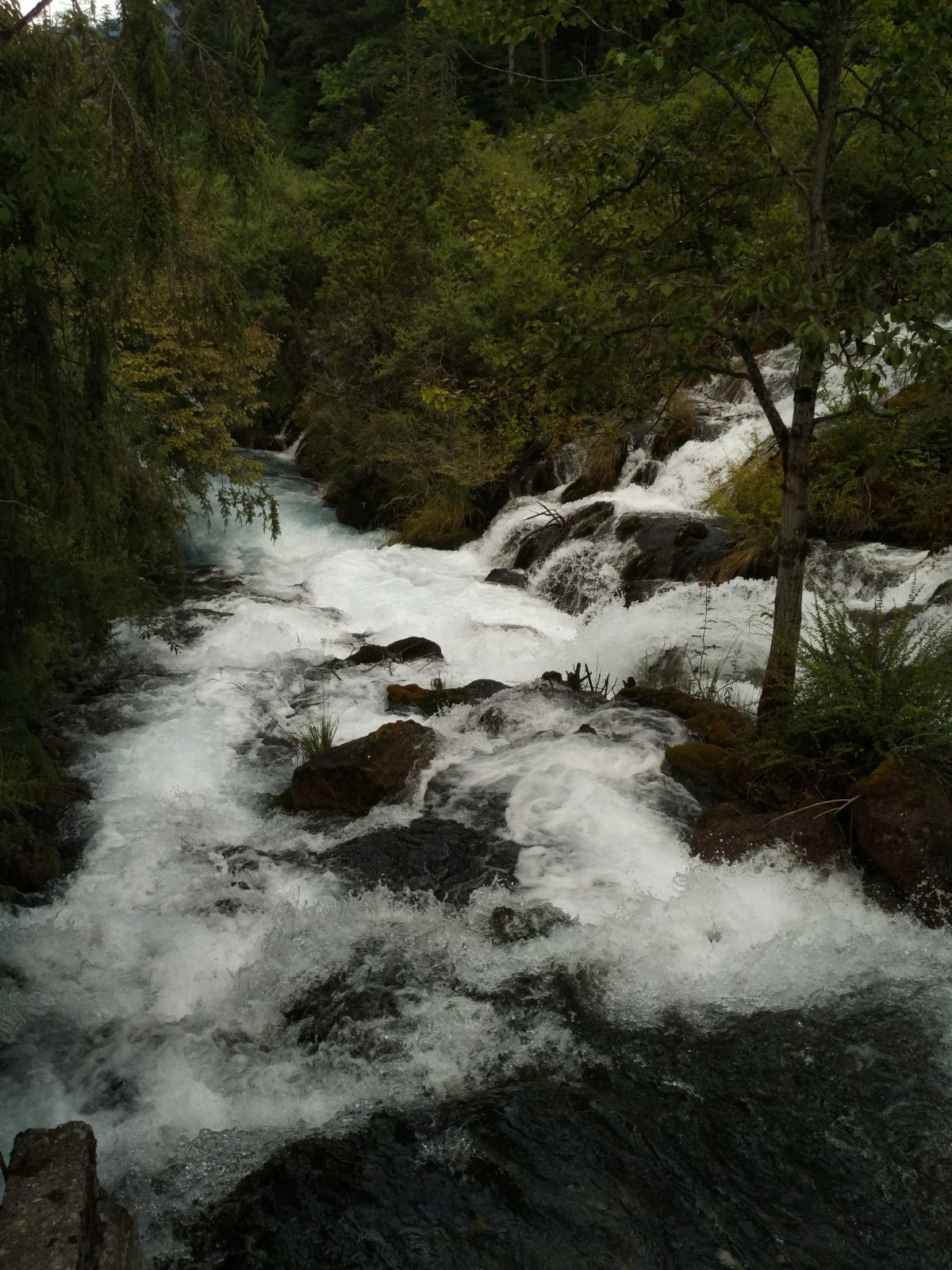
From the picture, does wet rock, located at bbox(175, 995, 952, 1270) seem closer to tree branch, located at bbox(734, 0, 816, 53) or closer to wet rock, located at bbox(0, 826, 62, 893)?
wet rock, located at bbox(0, 826, 62, 893)

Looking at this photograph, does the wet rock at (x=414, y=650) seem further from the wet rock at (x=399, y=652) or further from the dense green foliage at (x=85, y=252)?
the dense green foliage at (x=85, y=252)

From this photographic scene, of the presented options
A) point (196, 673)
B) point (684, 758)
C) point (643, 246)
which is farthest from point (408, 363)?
point (684, 758)

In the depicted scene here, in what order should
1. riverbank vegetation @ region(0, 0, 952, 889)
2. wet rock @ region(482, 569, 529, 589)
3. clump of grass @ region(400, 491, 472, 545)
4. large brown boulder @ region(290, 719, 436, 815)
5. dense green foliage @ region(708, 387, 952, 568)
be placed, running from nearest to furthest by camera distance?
riverbank vegetation @ region(0, 0, 952, 889) → large brown boulder @ region(290, 719, 436, 815) → dense green foliage @ region(708, 387, 952, 568) → wet rock @ region(482, 569, 529, 589) → clump of grass @ region(400, 491, 472, 545)

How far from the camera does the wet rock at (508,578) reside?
1270 centimetres

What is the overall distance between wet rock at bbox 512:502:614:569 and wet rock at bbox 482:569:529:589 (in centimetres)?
26

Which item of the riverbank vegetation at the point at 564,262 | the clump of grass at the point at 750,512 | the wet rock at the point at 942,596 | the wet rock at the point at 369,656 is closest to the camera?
the riverbank vegetation at the point at 564,262

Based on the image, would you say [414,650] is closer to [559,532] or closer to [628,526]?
[628,526]

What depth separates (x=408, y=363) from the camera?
17.1 metres

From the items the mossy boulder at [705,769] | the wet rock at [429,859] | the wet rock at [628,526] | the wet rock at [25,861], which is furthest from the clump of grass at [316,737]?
the wet rock at [628,526]

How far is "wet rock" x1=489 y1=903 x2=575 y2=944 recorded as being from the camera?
5.24 meters

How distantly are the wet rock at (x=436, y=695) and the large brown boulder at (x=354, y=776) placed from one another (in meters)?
1.37

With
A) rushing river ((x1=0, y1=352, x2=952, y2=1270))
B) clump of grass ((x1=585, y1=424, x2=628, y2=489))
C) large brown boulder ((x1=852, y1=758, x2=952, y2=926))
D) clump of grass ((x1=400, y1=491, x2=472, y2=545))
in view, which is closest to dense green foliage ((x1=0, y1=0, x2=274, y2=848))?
rushing river ((x1=0, y1=352, x2=952, y2=1270))

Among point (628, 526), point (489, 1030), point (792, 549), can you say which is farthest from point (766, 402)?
point (628, 526)

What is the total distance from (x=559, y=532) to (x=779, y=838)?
7.89 m
